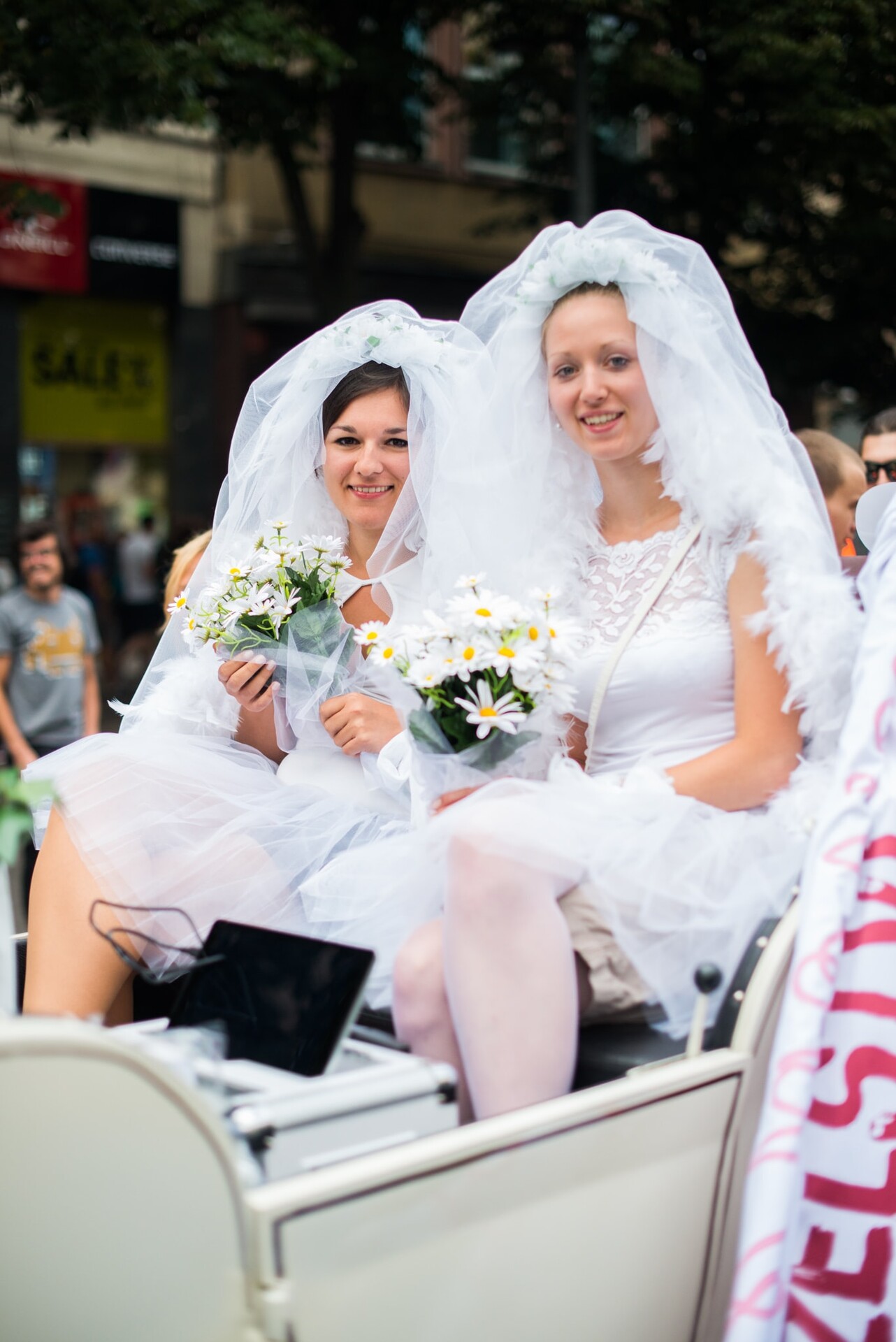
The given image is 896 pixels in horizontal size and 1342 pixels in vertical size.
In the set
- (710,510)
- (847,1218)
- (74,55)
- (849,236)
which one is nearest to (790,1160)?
(847,1218)

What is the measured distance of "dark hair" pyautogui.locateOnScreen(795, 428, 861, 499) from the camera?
3.94 metres

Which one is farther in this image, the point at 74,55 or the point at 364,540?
the point at 74,55

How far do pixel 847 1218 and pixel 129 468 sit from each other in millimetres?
10681

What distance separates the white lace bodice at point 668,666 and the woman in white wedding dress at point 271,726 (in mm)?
313

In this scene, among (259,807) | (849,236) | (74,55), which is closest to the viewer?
(259,807)

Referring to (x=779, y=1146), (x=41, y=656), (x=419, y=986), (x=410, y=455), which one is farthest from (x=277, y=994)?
(x=41, y=656)

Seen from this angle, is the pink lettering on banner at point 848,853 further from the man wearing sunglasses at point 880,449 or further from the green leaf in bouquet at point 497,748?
the man wearing sunglasses at point 880,449

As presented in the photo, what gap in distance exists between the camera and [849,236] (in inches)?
330

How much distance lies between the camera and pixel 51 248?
1023 centimetres

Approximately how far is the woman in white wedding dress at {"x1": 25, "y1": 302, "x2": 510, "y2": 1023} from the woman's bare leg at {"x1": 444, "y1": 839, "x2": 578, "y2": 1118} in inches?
21.5

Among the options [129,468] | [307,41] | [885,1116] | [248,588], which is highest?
[307,41]

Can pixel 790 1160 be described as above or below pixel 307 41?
below

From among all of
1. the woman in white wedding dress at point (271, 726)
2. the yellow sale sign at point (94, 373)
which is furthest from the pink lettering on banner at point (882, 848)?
the yellow sale sign at point (94, 373)

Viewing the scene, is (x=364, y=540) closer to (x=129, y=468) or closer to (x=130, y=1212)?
(x=130, y=1212)
